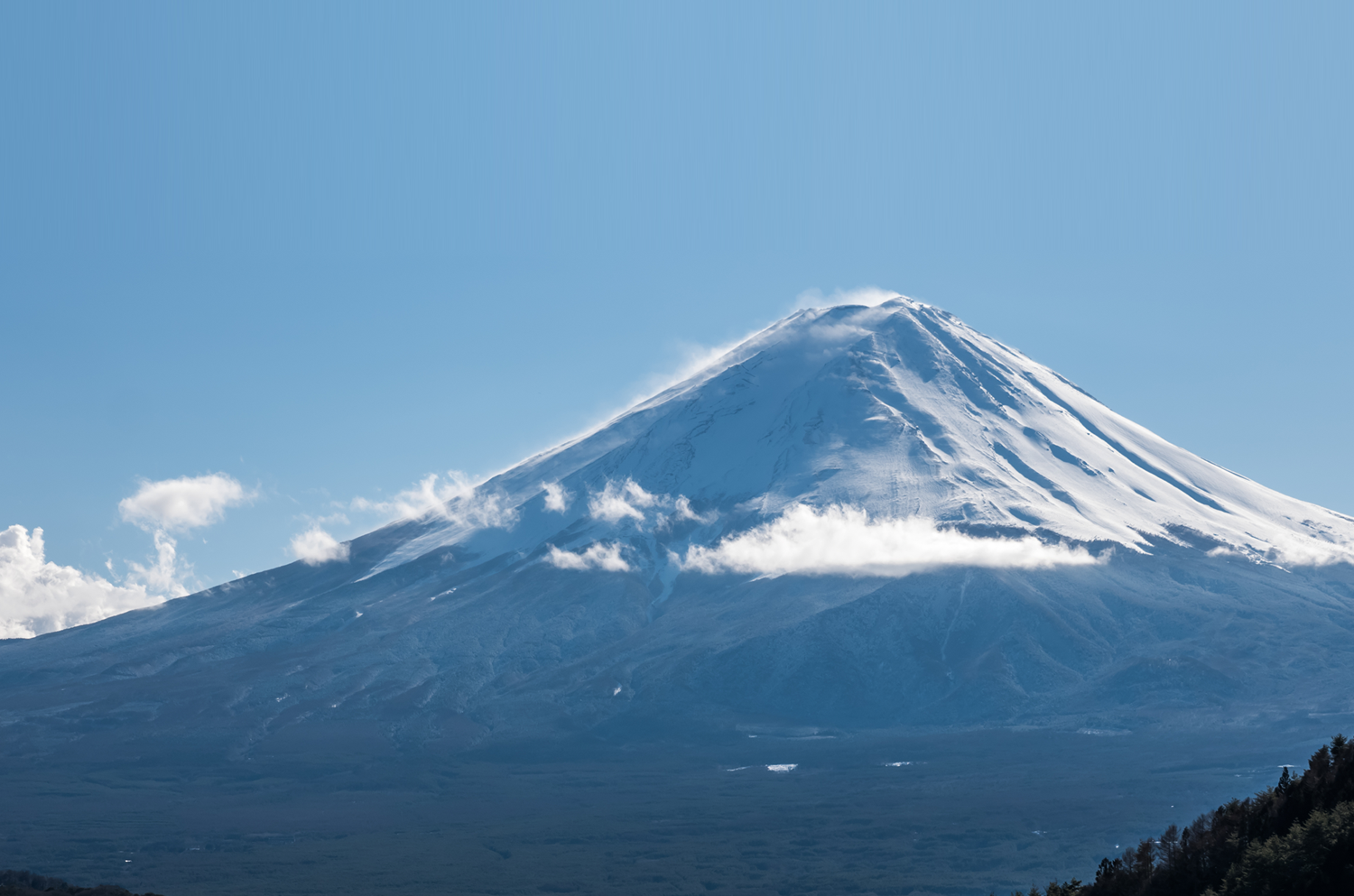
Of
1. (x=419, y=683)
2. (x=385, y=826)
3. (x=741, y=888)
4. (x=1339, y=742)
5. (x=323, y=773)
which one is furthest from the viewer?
(x=419, y=683)

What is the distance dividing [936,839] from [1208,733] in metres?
61.5

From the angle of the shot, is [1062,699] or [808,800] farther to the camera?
[1062,699]

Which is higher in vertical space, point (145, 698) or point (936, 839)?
point (145, 698)

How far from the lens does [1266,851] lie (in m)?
32.9

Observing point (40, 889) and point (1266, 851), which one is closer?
point (1266, 851)

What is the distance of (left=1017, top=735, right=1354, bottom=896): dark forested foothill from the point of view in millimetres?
31812

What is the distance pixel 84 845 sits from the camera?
436 feet

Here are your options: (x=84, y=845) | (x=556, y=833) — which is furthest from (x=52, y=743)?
(x=556, y=833)

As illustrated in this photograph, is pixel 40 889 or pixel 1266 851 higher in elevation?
pixel 1266 851

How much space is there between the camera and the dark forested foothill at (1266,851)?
1252 inches

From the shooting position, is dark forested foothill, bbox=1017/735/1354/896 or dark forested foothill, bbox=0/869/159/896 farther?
dark forested foothill, bbox=0/869/159/896

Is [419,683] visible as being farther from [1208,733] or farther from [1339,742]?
[1339,742]

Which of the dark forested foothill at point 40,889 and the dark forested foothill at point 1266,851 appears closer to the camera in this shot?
the dark forested foothill at point 1266,851

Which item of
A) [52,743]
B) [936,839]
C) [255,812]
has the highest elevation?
[52,743]
